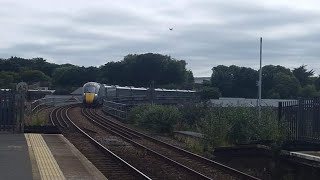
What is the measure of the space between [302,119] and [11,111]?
534 inches

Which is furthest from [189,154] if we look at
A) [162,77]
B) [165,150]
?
[162,77]

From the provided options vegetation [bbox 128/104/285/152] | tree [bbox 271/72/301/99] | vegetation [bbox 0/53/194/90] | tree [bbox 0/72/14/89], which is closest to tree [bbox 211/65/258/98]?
tree [bbox 271/72/301/99]

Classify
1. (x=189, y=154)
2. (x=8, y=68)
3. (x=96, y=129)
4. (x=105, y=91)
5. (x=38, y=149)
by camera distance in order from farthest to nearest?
1. (x=8, y=68)
2. (x=105, y=91)
3. (x=96, y=129)
4. (x=189, y=154)
5. (x=38, y=149)

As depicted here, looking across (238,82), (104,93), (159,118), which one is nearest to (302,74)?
(238,82)

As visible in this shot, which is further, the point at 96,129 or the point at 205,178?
the point at 96,129

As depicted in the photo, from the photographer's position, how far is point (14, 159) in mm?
17234

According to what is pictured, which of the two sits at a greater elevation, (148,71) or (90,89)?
(148,71)

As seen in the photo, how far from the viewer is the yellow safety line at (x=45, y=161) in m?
14.3

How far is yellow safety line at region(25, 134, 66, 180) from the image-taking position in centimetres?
1427

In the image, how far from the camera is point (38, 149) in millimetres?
20875

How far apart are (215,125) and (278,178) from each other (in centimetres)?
806

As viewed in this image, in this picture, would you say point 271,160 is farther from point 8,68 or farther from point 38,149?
point 8,68

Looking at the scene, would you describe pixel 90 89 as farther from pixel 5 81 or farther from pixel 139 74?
pixel 139 74

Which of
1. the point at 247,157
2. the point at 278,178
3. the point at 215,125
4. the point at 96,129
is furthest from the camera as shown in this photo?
the point at 96,129
